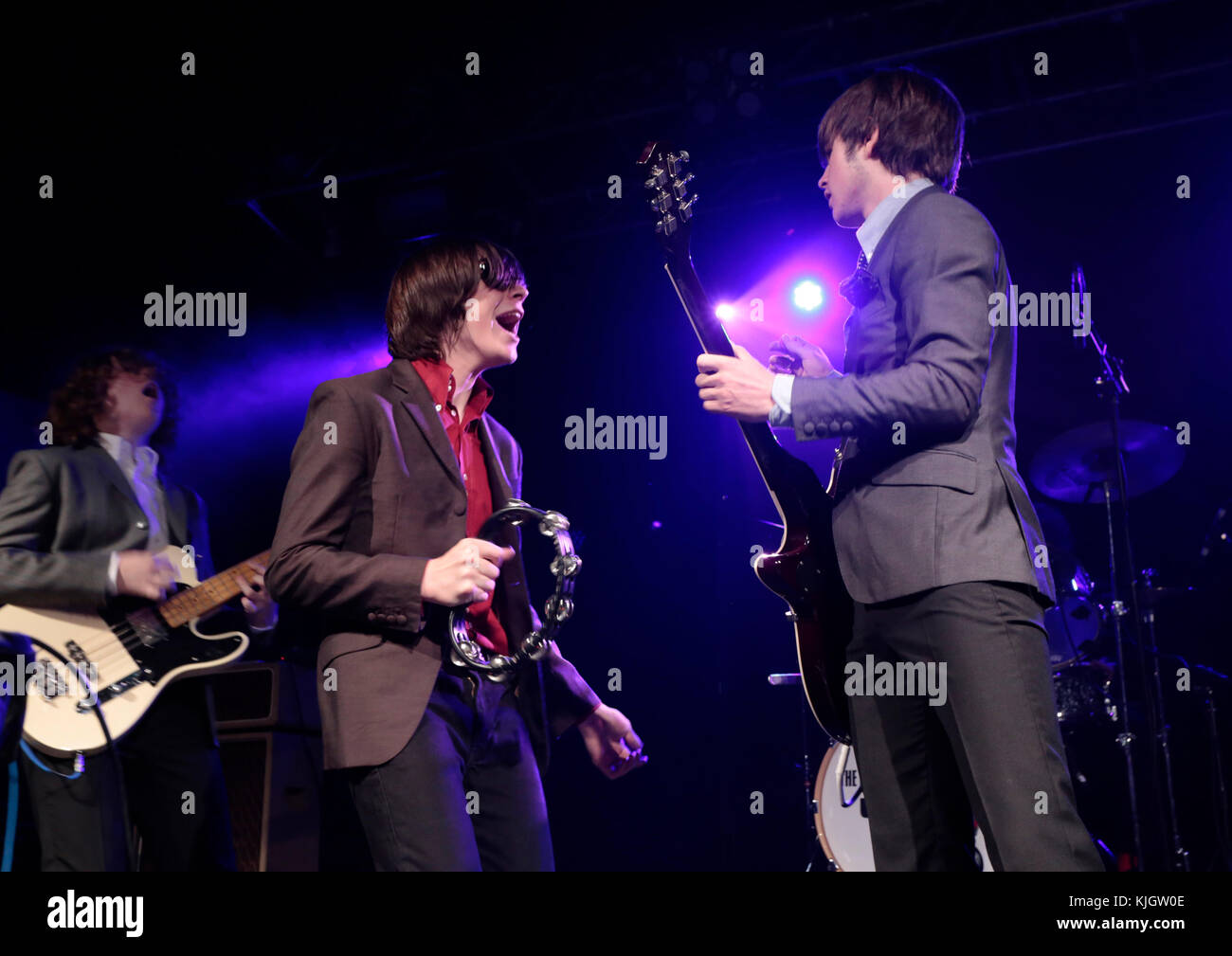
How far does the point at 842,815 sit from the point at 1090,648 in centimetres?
193

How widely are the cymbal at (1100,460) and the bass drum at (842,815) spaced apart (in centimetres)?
227

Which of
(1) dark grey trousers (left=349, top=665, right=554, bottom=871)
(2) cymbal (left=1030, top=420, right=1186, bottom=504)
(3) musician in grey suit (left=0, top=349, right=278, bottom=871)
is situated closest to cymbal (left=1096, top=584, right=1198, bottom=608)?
(2) cymbal (left=1030, top=420, right=1186, bottom=504)

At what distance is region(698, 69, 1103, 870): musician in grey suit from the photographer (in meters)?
1.91

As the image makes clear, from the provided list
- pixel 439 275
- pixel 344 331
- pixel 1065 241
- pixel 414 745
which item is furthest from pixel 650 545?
pixel 414 745

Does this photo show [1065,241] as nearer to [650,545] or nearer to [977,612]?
[650,545]

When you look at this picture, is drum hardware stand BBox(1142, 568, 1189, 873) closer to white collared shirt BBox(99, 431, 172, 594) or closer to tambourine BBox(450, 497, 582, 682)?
tambourine BBox(450, 497, 582, 682)

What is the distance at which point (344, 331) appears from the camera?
7.41m

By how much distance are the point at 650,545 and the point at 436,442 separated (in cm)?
523

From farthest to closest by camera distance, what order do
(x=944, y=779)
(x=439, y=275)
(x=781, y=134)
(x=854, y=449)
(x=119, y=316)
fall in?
1. (x=781, y=134)
2. (x=119, y=316)
3. (x=439, y=275)
4. (x=854, y=449)
5. (x=944, y=779)

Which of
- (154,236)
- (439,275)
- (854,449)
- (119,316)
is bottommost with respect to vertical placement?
(854,449)

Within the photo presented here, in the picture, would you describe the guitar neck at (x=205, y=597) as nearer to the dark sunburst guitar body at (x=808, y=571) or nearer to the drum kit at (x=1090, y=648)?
the dark sunburst guitar body at (x=808, y=571)

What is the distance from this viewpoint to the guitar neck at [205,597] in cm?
354

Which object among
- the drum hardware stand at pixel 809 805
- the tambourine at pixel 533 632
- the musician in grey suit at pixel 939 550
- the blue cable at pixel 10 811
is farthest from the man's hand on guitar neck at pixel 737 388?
the drum hardware stand at pixel 809 805

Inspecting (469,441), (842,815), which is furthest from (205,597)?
(842,815)
